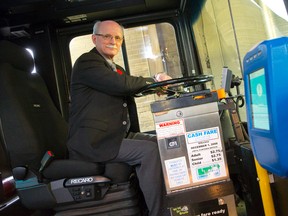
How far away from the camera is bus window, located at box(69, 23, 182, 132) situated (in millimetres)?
2914

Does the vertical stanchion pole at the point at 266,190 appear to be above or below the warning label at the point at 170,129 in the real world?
below

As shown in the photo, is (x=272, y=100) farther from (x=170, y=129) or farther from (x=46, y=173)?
(x=46, y=173)

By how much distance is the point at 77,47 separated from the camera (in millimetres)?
3000

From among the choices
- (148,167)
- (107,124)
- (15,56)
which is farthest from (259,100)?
(15,56)

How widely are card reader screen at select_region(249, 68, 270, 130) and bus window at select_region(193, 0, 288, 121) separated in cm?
68

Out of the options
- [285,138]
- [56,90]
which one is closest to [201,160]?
[285,138]

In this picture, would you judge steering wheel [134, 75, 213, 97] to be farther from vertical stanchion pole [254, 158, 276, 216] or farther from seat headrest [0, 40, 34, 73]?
seat headrest [0, 40, 34, 73]

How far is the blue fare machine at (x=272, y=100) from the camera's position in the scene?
26.3 inches

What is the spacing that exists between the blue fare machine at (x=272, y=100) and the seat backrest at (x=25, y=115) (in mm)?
1375

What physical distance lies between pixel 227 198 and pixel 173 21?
2259mm

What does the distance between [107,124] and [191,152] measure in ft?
2.22

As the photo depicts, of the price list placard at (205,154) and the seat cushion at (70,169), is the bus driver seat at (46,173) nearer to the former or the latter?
the seat cushion at (70,169)

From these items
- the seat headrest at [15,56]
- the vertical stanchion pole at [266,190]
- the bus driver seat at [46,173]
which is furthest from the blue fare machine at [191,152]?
the seat headrest at [15,56]

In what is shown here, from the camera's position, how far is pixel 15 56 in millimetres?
1928
